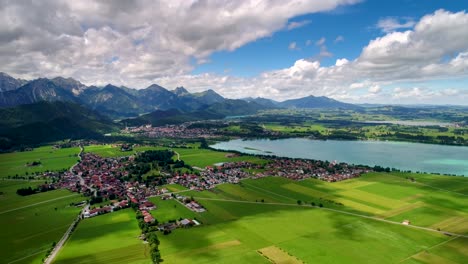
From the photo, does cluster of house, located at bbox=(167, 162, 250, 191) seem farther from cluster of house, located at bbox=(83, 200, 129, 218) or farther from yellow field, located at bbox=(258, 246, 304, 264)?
yellow field, located at bbox=(258, 246, 304, 264)

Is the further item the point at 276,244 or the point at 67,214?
the point at 67,214

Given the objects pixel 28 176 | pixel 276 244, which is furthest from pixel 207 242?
pixel 28 176

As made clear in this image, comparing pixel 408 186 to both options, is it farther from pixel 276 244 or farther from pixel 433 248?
pixel 276 244

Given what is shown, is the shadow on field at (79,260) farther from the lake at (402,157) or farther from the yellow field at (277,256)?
the lake at (402,157)

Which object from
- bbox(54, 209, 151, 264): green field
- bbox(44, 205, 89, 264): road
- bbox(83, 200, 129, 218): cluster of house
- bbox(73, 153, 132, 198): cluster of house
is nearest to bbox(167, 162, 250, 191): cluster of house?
bbox(73, 153, 132, 198): cluster of house

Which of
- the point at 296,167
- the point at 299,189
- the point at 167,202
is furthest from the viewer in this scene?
the point at 296,167

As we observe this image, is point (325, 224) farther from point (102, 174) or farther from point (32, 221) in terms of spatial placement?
point (102, 174)

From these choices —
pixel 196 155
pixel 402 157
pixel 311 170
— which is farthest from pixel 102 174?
pixel 402 157
